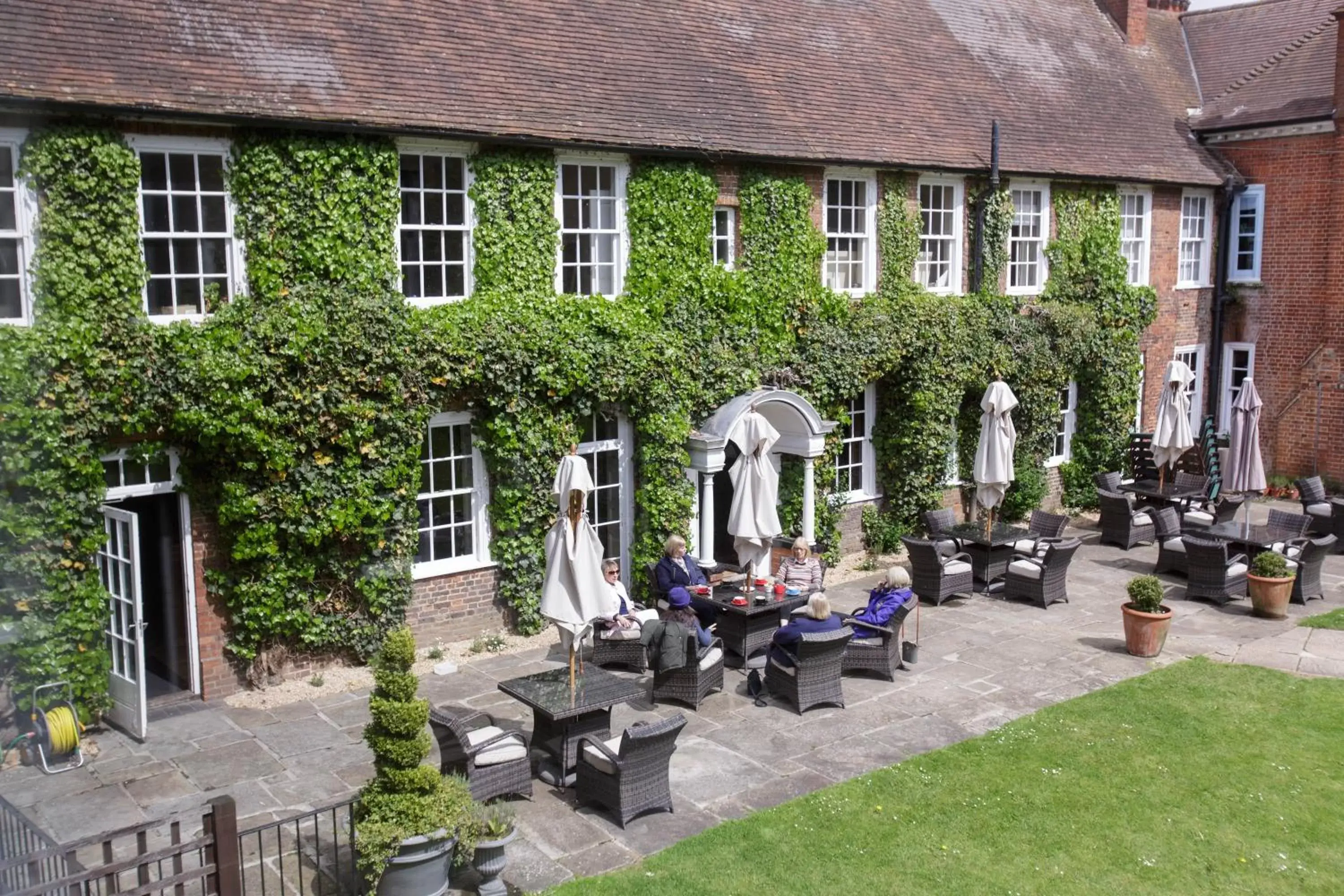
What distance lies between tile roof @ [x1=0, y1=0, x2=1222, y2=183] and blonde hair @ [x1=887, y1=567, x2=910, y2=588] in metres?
6.69

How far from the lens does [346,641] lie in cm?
1348

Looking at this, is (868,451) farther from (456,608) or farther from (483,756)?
(483,756)

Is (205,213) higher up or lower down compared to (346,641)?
higher up

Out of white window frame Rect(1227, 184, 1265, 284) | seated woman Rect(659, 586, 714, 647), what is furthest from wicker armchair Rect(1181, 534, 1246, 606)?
white window frame Rect(1227, 184, 1265, 284)

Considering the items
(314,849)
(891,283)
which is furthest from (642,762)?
(891,283)

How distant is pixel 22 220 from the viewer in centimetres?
1137

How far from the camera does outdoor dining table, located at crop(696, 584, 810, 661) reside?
13.5m

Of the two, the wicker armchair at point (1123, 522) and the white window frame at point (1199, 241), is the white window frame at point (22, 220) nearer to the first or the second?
the wicker armchair at point (1123, 522)

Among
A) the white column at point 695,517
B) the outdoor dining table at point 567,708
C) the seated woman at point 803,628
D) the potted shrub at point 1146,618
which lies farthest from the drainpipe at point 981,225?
the outdoor dining table at point 567,708

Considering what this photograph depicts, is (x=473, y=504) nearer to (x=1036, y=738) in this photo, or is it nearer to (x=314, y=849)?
(x=314, y=849)

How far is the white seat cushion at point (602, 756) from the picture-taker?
9.70 m

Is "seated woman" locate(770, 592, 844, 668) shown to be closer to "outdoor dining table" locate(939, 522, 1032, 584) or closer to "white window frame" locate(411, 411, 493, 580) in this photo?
"white window frame" locate(411, 411, 493, 580)

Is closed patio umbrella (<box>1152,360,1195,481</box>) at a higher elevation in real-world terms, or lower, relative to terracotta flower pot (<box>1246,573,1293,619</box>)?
higher

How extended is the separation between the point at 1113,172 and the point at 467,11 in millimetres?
12799
